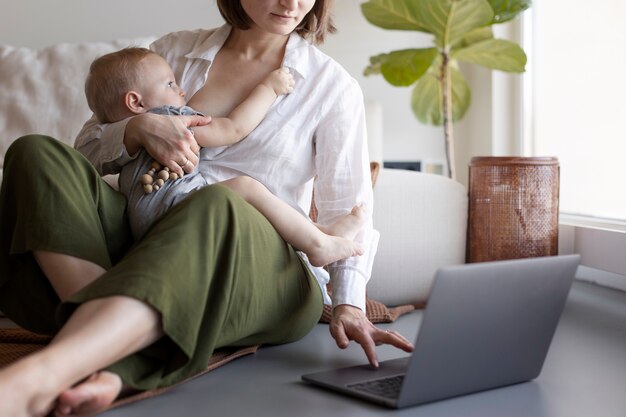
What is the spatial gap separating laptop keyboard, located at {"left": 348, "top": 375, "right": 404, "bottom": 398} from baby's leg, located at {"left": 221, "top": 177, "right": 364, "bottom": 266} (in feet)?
0.89

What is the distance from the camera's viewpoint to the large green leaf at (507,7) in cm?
258

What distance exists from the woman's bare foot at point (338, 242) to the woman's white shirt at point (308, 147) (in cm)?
4

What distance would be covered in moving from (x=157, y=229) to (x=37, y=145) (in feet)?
0.92

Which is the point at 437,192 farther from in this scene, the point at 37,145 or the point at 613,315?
the point at 37,145

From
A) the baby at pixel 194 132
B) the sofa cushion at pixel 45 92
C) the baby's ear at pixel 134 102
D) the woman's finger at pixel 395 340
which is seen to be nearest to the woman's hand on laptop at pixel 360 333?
the woman's finger at pixel 395 340

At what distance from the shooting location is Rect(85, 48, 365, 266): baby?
1.41 meters

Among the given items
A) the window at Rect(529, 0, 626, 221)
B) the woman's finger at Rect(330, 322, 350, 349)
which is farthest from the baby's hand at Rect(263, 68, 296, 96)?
the window at Rect(529, 0, 626, 221)

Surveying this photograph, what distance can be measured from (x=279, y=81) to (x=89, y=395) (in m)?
0.80

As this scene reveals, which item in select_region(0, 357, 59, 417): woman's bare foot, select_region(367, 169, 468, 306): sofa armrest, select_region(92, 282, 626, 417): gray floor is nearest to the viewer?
select_region(0, 357, 59, 417): woman's bare foot

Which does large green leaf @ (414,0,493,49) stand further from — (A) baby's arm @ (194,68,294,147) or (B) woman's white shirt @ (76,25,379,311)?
(A) baby's arm @ (194,68,294,147)

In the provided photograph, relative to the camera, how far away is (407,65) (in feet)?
8.91

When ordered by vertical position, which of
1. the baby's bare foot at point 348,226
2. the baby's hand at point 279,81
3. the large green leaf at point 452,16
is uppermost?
the large green leaf at point 452,16

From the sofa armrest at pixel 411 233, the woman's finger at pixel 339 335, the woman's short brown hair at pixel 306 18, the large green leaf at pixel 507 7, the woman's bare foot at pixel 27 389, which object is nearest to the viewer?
the woman's bare foot at pixel 27 389

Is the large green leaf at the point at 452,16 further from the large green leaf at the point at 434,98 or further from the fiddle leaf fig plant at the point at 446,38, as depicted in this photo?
the large green leaf at the point at 434,98
